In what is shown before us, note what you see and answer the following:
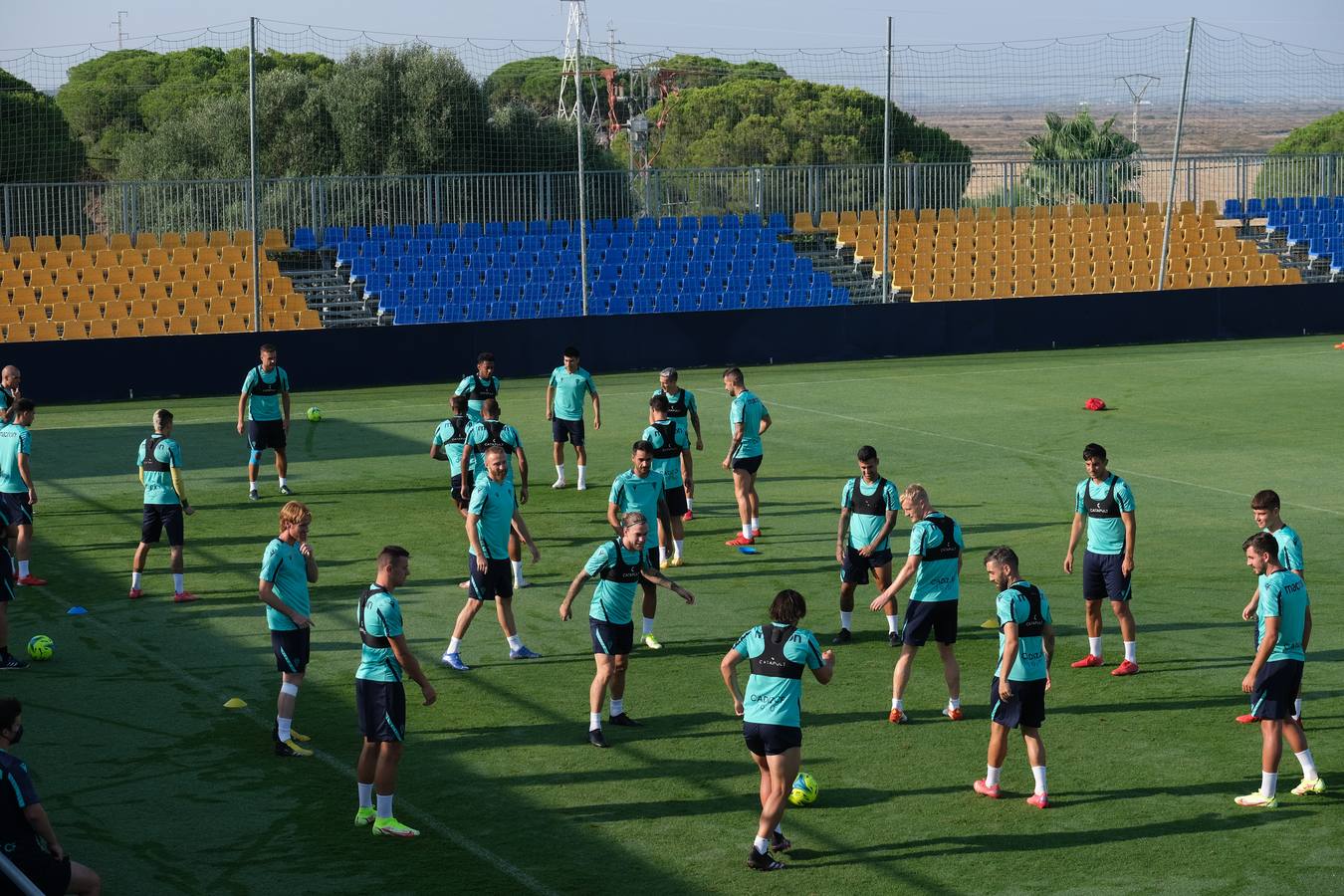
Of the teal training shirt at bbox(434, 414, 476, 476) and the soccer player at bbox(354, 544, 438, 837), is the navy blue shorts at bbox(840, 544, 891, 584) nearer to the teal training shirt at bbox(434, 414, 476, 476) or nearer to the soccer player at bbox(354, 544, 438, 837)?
the soccer player at bbox(354, 544, 438, 837)

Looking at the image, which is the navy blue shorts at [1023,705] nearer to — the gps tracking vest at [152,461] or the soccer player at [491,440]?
the soccer player at [491,440]

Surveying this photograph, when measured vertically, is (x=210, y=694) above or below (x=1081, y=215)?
below

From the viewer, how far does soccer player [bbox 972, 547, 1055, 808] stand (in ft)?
32.3

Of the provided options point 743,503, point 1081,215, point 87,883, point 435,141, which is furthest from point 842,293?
point 87,883

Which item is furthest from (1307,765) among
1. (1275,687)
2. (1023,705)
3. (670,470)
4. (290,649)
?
(670,470)

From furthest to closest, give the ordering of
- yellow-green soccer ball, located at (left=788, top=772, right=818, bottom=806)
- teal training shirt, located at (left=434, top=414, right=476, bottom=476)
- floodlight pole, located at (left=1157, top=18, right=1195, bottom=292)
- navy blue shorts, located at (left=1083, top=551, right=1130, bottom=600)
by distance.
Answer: floodlight pole, located at (left=1157, top=18, right=1195, bottom=292) < teal training shirt, located at (left=434, top=414, right=476, bottom=476) < navy blue shorts, located at (left=1083, top=551, right=1130, bottom=600) < yellow-green soccer ball, located at (left=788, top=772, right=818, bottom=806)

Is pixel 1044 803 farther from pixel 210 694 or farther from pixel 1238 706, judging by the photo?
pixel 210 694

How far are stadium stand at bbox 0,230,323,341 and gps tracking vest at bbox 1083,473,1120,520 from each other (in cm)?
2414

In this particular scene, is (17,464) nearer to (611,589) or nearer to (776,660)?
(611,589)

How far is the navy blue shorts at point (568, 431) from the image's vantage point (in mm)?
20938

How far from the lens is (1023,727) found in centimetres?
996

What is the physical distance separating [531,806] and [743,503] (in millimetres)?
7936

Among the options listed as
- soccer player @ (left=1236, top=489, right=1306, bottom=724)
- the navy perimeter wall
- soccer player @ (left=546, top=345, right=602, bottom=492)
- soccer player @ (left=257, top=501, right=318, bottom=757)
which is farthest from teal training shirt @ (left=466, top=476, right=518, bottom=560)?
the navy perimeter wall

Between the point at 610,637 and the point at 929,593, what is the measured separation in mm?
2400
